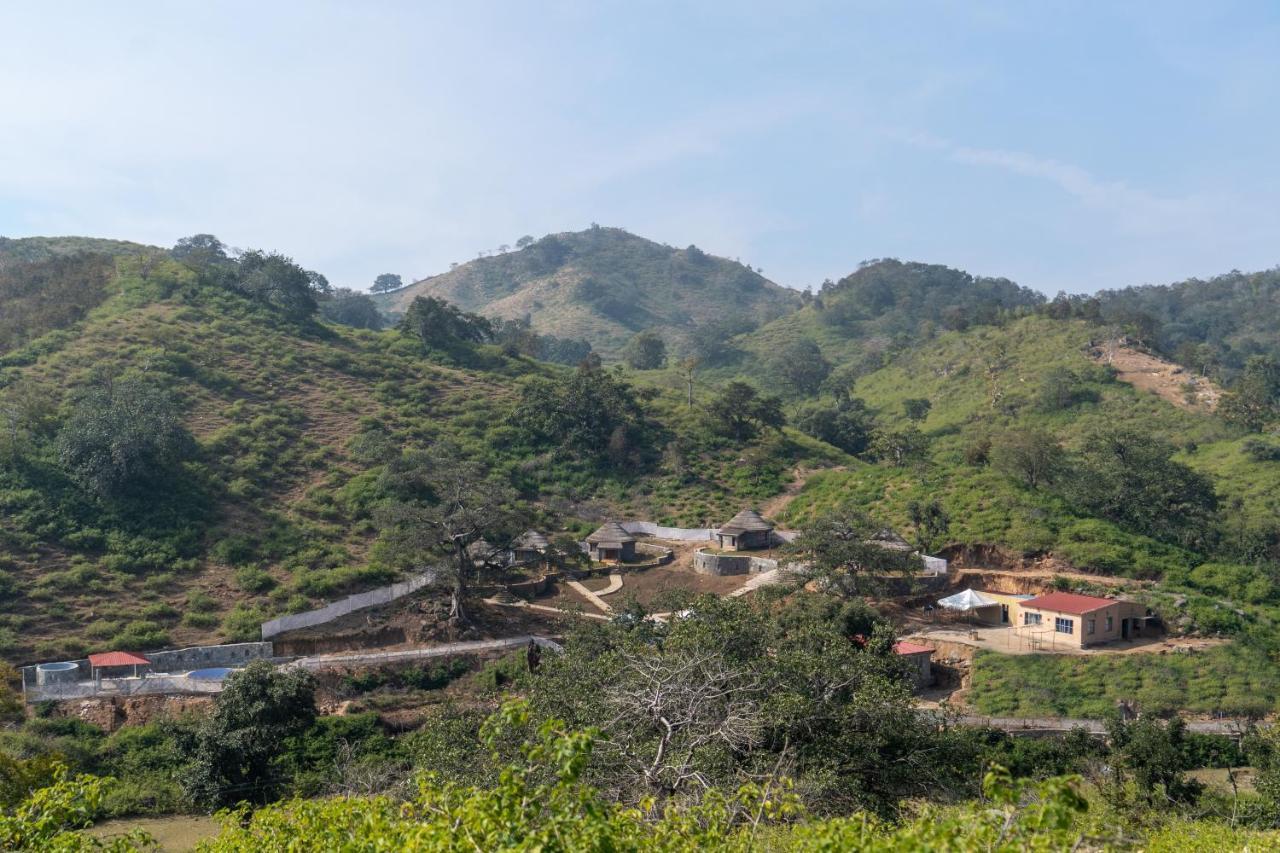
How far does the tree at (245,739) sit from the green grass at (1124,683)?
1509 cm

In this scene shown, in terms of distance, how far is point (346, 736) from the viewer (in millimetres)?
20844

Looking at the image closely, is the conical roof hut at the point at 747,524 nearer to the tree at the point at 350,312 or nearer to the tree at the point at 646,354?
the tree at the point at 646,354

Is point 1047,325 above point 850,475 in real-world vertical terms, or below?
above

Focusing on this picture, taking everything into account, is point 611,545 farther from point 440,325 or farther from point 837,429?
point 440,325

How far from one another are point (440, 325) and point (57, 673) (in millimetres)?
33711

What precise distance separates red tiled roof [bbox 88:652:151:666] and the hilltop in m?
81.4

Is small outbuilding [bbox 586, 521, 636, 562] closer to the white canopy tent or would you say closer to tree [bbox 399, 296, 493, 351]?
the white canopy tent

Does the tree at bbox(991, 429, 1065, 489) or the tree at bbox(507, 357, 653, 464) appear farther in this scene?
the tree at bbox(507, 357, 653, 464)

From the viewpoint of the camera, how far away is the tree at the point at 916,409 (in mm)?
57000

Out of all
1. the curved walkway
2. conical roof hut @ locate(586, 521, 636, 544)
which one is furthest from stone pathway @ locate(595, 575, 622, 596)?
the curved walkway

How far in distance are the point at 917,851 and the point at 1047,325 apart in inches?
2516

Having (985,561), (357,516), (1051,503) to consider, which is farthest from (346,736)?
(1051,503)

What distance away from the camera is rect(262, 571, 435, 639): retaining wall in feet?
83.7

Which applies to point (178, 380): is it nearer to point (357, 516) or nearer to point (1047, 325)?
point (357, 516)
